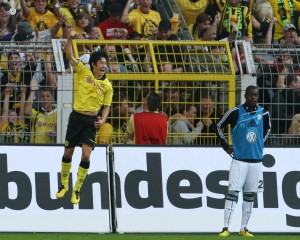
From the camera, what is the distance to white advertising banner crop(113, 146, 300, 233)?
1667cm

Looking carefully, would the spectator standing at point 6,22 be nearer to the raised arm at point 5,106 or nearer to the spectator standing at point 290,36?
the raised arm at point 5,106

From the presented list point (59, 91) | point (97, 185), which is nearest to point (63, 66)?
point (59, 91)

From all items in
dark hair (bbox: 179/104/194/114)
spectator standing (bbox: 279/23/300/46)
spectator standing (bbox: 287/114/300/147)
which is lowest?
spectator standing (bbox: 287/114/300/147)

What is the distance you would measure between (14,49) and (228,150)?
409cm

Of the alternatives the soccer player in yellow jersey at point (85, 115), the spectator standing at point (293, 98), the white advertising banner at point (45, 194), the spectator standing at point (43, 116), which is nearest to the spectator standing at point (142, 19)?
the spectator standing at point (293, 98)

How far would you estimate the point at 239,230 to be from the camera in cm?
1669

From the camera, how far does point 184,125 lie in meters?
18.1

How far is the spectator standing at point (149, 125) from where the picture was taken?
17312mm

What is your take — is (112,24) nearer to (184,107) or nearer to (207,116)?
(184,107)

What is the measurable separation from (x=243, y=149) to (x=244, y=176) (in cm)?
39

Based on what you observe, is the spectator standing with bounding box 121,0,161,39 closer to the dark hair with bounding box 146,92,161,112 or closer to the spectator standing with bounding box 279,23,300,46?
the spectator standing with bounding box 279,23,300,46

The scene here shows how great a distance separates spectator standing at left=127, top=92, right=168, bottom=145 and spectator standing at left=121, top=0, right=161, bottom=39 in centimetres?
445

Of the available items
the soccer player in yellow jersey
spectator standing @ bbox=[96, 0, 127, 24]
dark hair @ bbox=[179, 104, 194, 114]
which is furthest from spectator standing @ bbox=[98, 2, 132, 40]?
the soccer player in yellow jersey

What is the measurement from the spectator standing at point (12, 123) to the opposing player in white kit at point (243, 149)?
3348 millimetres
